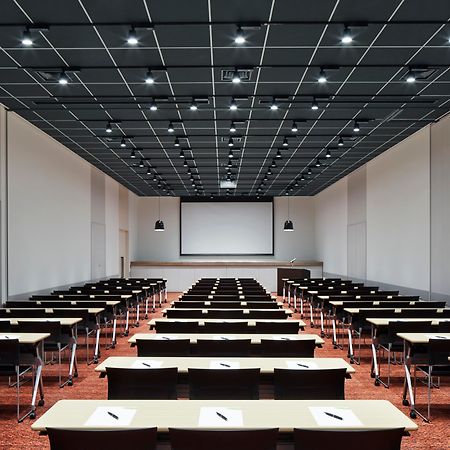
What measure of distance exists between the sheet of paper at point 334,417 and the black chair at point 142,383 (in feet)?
4.47

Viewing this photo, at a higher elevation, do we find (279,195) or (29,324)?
(279,195)

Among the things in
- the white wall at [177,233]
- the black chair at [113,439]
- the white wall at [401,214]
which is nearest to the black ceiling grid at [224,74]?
the white wall at [401,214]

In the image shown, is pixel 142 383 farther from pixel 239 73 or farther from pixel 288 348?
pixel 239 73

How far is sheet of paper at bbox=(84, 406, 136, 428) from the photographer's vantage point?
3.08 m

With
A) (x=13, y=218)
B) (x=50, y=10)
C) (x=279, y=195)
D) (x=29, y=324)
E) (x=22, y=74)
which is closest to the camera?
(x=50, y=10)

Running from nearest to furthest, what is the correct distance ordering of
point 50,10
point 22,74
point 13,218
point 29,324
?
point 50,10, point 29,324, point 22,74, point 13,218

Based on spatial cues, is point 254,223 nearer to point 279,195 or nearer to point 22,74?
point 279,195

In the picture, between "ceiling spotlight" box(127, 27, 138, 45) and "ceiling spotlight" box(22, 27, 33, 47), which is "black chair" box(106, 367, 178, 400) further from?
"ceiling spotlight" box(22, 27, 33, 47)

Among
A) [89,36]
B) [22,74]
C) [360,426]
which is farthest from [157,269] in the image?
[360,426]

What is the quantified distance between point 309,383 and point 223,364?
77 cm

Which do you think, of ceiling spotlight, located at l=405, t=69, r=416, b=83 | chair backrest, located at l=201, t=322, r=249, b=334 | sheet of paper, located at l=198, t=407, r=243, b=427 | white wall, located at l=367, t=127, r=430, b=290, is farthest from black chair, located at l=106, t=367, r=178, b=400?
white wall, located at l=367, t=127, r=430, b=290

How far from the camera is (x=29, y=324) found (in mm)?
7547

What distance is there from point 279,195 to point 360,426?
25078mm

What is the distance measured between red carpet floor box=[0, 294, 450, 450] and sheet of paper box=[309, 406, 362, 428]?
8.02ft
